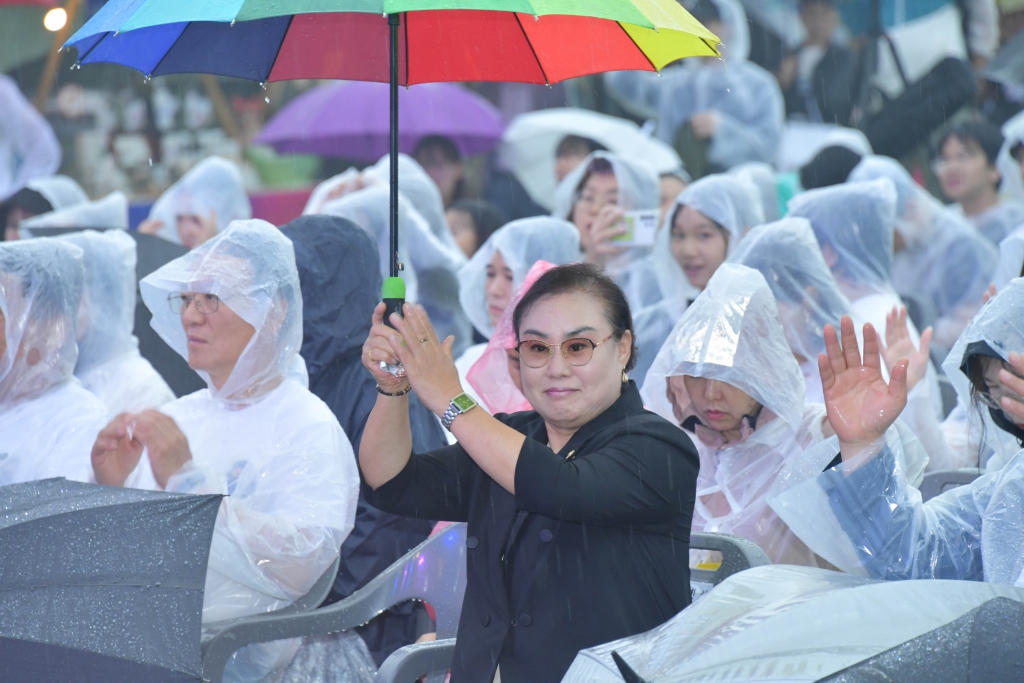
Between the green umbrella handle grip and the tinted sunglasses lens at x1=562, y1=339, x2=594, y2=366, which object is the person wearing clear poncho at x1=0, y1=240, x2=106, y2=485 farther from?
the tinted sunglasses lens at x1=562, y1=339, x2=594, y2=366

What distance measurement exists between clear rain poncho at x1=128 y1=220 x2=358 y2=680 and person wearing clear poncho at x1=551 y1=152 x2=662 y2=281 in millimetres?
2505

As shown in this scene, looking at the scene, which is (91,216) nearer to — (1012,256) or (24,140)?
(24,140)

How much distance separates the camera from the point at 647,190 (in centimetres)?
612

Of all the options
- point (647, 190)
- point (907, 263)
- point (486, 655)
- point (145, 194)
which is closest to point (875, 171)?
point (907, 263)

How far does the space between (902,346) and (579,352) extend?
190 cm

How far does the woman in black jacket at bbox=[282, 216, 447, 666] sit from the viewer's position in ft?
11.3

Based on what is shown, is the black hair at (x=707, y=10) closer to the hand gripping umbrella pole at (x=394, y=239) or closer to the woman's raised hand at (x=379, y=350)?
the hand gripping umbrella pole at (x=394, y=239)

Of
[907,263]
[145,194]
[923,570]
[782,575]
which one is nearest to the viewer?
[782,575]

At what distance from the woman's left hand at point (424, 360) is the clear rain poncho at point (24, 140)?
713cm

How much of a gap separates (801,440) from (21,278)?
7.99ft

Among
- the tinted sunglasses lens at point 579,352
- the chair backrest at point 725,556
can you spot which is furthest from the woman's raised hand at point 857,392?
the chair backrest at point 725,556

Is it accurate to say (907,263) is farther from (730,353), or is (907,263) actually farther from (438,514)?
(438,514)

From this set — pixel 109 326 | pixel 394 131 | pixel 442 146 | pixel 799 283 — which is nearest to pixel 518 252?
pixel 799 283

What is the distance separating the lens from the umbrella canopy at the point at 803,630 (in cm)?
130
